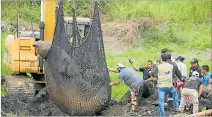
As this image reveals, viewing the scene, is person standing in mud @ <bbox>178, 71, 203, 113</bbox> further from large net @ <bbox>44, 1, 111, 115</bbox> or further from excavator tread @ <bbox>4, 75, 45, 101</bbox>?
excavator tread @ <bbox>4, 75, 45, 101</bbox>

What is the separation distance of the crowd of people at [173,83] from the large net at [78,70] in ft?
1.36

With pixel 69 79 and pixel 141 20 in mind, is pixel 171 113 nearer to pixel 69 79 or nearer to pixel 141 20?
pixel 69 79

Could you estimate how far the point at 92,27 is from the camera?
10031mm

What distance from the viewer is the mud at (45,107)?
10.8 m

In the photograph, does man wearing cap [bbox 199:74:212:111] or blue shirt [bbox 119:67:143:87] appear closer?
man wearing cap [bbox 199:74:212:111]

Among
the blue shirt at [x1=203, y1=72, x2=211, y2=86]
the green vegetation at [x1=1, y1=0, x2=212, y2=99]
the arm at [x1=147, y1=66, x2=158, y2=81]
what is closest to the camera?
the arm at [x1=147, y1=66, x2=158, y2=81]

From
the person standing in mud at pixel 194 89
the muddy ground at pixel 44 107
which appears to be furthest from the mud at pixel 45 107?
the person standing in mud at pixel 194 89

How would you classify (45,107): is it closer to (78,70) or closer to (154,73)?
(78,70)

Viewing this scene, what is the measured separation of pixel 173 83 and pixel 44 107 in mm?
2369

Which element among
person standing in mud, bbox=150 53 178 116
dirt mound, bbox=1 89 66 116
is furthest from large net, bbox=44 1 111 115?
person standing in mud, bbox=150 53 178 116

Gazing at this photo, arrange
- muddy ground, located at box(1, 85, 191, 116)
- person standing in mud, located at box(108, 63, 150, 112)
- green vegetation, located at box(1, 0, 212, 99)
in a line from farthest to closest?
green vegetation, located at box(1, 0, 212, 99) → muddy ground, located at box(1, 85, 191, 116) → person standing in mud, located at box(108, 63, 150, 112)

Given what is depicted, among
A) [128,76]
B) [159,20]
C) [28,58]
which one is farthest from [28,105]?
[159,20]

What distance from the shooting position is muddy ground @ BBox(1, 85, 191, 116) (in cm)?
1075

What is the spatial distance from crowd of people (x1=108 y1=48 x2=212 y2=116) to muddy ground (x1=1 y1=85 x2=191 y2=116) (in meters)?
0.21
